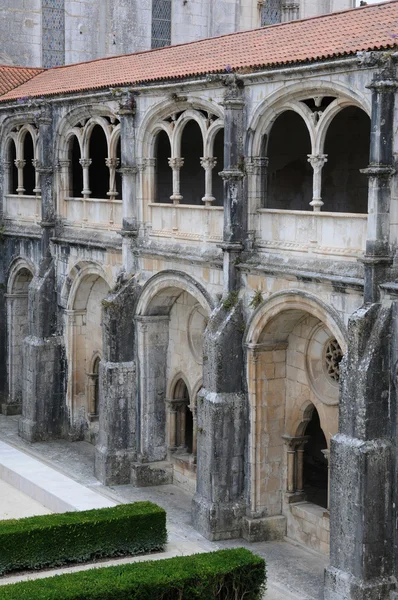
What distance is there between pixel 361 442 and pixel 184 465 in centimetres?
862

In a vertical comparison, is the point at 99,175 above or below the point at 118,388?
above

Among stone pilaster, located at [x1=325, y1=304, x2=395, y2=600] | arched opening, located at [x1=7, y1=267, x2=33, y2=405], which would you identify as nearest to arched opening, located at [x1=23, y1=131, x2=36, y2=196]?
arched opening, located at [x1=7, y1=267, x2=33, y2=405]

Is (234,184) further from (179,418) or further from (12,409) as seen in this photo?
(12,409)

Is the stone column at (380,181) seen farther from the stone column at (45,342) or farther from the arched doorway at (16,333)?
the arched doorway at (16,333)

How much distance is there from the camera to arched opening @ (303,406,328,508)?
23.6m

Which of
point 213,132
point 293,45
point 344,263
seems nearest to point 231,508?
point 344,263

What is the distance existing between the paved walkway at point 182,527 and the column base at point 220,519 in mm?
188

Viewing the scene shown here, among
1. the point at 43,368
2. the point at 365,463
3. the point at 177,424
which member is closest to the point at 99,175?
the point at 43,368

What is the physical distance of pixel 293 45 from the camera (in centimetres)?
2141

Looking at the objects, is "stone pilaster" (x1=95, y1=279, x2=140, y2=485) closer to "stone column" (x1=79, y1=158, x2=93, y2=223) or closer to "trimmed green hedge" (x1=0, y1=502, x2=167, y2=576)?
"stone column" (x1=79, y1=158, x2=93, y2=223)

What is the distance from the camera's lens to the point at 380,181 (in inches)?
704

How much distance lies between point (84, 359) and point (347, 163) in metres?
9.52

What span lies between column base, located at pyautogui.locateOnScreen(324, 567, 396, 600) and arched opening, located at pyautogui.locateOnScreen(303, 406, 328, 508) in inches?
186

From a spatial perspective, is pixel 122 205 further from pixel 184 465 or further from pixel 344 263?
pixel 344 263
